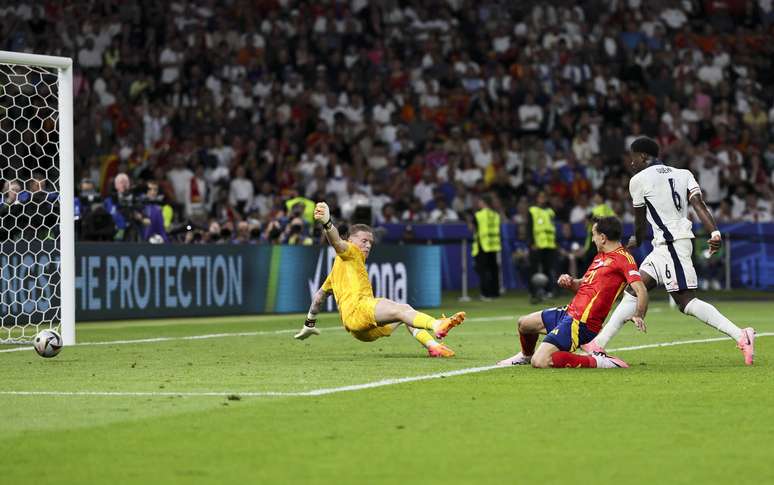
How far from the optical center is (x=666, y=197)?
489 inches

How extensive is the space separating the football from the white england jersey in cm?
516

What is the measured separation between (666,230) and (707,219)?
512 millimetres

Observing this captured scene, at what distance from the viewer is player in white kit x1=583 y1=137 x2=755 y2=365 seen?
12227 millimetres

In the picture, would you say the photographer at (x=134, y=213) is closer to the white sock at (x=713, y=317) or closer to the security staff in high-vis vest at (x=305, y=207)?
the security staff in high-vis vest at (x=305, y=207)

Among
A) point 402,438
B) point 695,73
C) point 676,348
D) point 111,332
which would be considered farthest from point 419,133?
point 402,438

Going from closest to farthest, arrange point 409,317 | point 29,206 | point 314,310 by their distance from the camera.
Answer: point 409,317
point 314,310
point 29,206

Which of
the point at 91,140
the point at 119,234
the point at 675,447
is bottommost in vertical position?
the point at 675,447

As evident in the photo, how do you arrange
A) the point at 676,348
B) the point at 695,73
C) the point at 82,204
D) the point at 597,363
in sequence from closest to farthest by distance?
the point at 597,363
the point at 676,348
the point at 82,204
the point at 695,73

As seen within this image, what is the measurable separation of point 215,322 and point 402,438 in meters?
13.5

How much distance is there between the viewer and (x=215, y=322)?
2073cm

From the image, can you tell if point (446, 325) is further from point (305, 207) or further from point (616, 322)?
point (305, 207)

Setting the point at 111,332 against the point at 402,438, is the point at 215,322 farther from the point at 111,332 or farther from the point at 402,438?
the point at 402,438

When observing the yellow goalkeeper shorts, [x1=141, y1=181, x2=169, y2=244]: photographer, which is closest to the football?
the yellow goalkeeper shorts

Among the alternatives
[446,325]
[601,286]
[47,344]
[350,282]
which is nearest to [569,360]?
[601,286]
